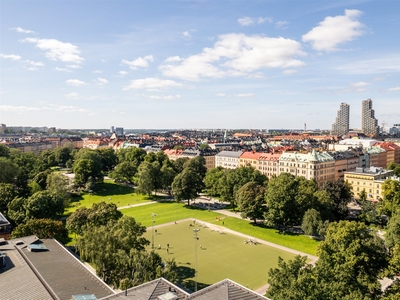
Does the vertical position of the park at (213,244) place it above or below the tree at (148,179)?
below

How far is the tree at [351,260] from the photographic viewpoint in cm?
3372

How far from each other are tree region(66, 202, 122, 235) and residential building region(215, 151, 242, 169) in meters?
93.7

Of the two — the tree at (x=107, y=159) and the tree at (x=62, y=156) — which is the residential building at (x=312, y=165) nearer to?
the tree at (x=107, y=159)

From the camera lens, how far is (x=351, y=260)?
37906 mm

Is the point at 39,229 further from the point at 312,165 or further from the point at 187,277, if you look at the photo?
the point at 312,165

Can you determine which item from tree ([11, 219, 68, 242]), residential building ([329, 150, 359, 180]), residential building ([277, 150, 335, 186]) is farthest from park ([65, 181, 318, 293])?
residential building ([329, 150, 359, 180])

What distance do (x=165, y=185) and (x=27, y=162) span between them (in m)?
56.8

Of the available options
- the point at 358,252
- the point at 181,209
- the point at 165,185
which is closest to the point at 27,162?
the point at 165,185

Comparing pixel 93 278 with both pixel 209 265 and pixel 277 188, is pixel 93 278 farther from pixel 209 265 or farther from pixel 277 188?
pixel 277 188

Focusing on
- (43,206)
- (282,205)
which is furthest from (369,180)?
(43,206)

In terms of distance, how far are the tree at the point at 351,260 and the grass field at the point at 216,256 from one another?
37.2ft

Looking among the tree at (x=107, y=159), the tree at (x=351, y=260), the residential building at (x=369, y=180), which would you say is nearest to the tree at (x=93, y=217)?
the tree at (x=351, y=260)

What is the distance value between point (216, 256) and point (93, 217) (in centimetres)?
2142

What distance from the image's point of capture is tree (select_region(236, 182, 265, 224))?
72.5m
